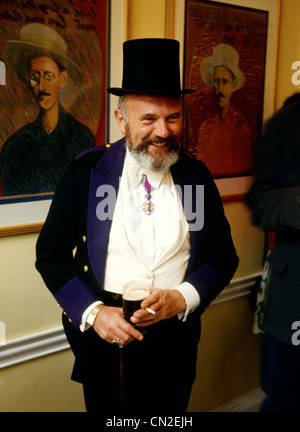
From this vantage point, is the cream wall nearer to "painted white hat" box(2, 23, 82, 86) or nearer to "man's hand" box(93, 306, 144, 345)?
"painted white hat" box(2, 23, 82, 86)

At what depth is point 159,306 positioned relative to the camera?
142 centimetres

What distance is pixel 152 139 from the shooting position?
4.82 feet

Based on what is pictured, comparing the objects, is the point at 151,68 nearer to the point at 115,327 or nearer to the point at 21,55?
the point at 21,55

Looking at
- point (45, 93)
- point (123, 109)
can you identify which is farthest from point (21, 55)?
point (123, 109)

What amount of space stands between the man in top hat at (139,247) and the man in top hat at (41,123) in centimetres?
27

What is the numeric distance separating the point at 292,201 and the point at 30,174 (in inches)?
39.7

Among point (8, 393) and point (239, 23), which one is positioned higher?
point (239, 23)

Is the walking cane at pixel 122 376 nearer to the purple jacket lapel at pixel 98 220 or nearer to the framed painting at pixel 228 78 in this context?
the purple jacket lapel at pixel 98 220

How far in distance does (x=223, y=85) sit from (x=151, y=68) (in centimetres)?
100

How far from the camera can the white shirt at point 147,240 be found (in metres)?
1.52

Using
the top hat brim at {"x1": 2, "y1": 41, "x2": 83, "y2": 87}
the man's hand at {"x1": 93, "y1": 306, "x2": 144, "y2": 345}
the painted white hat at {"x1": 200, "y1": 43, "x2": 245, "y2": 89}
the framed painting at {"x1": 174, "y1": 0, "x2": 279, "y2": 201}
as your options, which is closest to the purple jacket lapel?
the man's hand at {"x1": 93, "y1": 306, "x2": 144, "y2": 345}

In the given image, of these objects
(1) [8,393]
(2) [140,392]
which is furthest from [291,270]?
(1) [8,393]

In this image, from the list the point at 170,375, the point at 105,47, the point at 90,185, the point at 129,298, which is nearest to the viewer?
the point at 129,298

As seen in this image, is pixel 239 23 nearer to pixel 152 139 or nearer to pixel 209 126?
pixel 209 126
